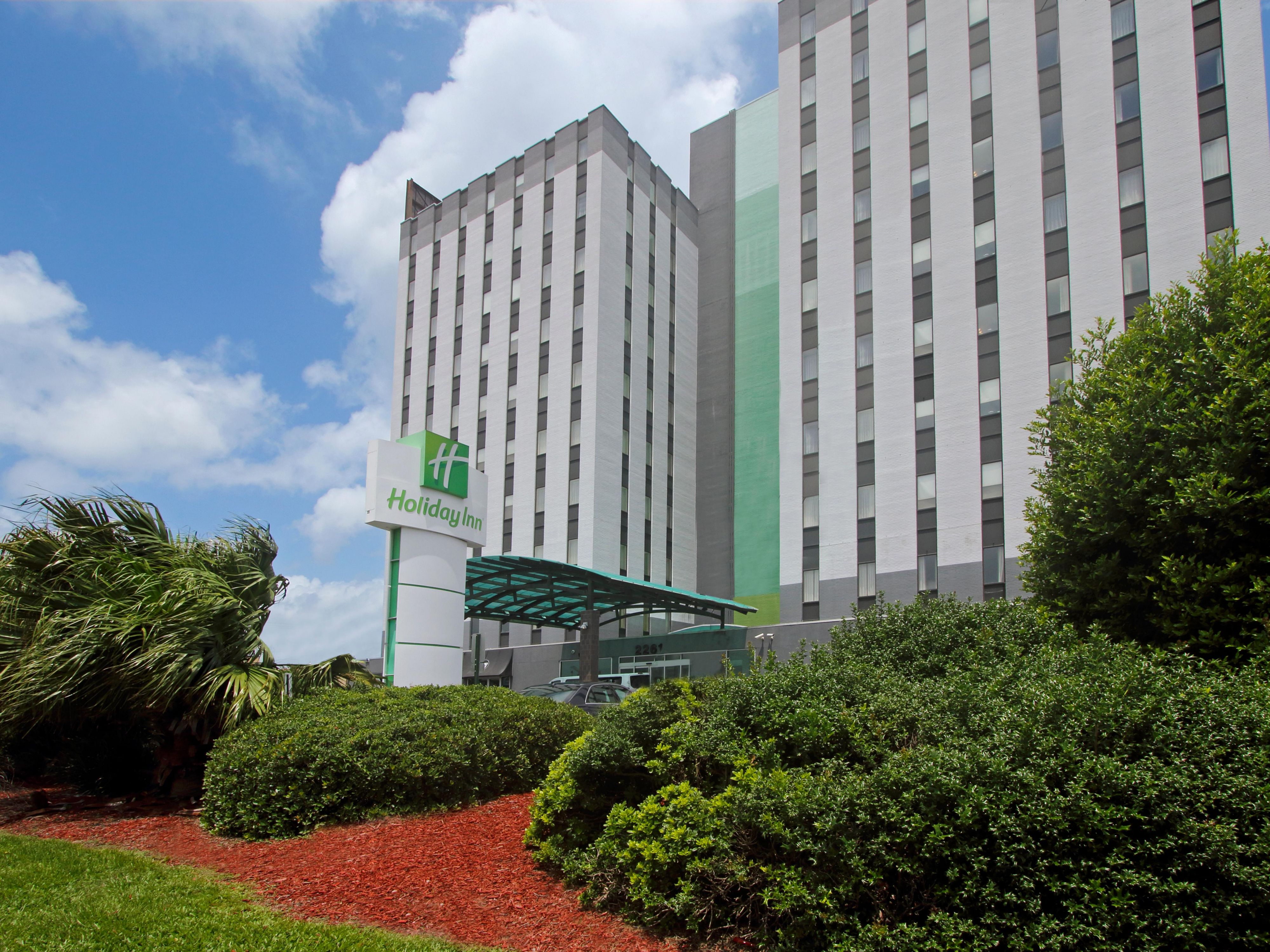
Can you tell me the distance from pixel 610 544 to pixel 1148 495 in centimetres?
3687

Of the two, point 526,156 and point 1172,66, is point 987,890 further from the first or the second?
point 526,156

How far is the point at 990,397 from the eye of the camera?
120ft

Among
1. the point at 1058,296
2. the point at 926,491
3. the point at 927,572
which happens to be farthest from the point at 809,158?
the point at 927,572

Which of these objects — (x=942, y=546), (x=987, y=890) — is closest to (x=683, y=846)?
(x=987, y=890)

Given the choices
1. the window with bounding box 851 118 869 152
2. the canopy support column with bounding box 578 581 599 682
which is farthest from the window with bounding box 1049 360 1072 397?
the canopy support column with bounding box 578 581 599 682

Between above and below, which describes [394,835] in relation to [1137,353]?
below

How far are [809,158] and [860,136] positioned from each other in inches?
109

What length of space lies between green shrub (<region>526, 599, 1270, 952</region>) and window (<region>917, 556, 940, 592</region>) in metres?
30.0

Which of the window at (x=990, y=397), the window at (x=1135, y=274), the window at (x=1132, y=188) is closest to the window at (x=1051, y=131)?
the window at (x=1132, y=188)

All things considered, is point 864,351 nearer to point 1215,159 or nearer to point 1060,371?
point 1060,371

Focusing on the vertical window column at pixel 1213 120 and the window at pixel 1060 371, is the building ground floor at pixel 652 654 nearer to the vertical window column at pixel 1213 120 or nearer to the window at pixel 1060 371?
the window at pixel 1060 371

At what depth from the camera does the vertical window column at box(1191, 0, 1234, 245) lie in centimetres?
3294

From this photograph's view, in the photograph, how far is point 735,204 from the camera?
188ft

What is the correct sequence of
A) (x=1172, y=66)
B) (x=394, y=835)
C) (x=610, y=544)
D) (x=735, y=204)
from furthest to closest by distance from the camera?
(x=735, y=204), (x=610, y=544), (x=1172, y=66), (x=394, y=835)
